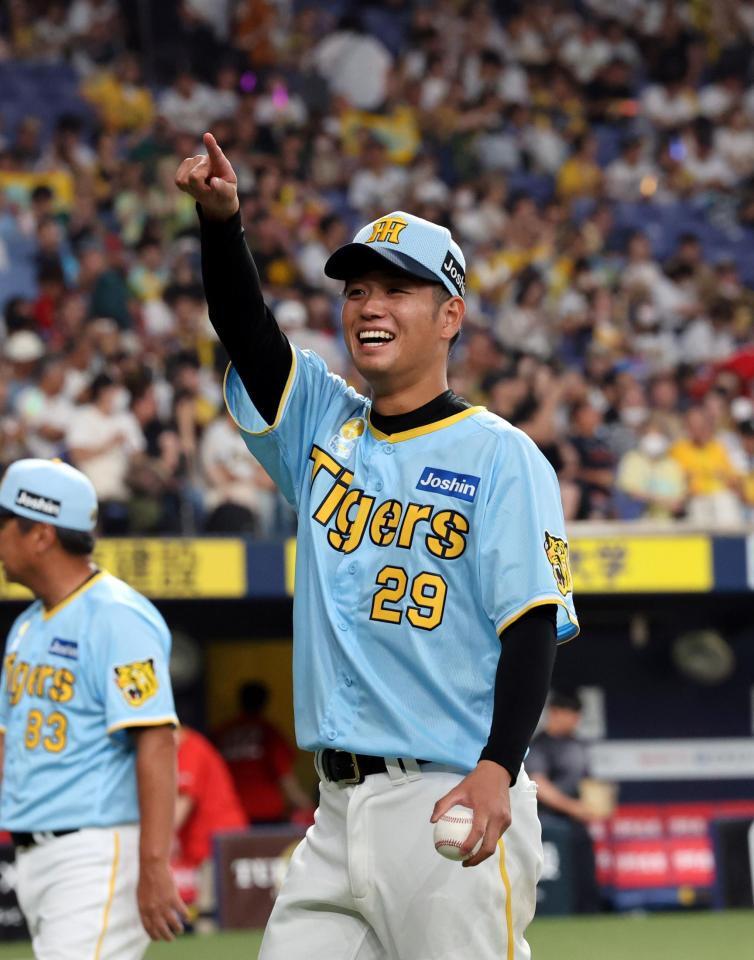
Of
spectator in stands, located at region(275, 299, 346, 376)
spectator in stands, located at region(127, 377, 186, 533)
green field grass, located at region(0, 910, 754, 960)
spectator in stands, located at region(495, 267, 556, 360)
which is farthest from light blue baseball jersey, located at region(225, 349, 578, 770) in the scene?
spectator in stands, located at region(495, 267, 556, 360)

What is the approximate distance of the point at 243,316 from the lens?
3.31 meters

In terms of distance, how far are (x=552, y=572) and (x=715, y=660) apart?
9226 millimetres

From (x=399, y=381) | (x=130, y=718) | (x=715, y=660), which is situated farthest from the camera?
(x=715, y=660)

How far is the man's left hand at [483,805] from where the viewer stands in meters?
2.81

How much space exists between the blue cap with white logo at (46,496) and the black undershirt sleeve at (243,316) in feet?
4.59

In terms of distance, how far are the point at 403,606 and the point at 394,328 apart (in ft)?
1.87

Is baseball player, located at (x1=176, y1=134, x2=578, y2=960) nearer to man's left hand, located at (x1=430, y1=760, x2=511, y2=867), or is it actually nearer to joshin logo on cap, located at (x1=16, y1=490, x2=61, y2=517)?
man's left hand, located at (x1=430, y1=760, x2=511, y2=867)

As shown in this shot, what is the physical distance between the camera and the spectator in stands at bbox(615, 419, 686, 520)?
10891mm

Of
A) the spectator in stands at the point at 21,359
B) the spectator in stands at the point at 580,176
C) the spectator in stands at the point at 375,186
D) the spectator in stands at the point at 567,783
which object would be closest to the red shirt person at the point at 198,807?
the spectator in stands at the point at 567,783

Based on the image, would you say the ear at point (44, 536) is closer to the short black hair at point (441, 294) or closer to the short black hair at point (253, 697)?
the short black hair at point (441, 294)

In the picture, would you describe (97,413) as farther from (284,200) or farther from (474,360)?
(284,200)

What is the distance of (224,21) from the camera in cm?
1628

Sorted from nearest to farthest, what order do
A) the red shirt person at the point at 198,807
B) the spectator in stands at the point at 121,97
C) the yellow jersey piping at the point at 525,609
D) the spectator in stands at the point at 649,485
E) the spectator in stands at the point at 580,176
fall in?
1. the yellow jersey piping at the point at 525,609
2. the red shirt person at the point at 198,807
3. the spectator in stands at the point at 649,485
4. the spectator in stands at the point at 121,97
5. the spectator in stands at the point at 580,176

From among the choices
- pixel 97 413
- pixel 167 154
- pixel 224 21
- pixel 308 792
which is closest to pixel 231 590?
pixel 97 413
